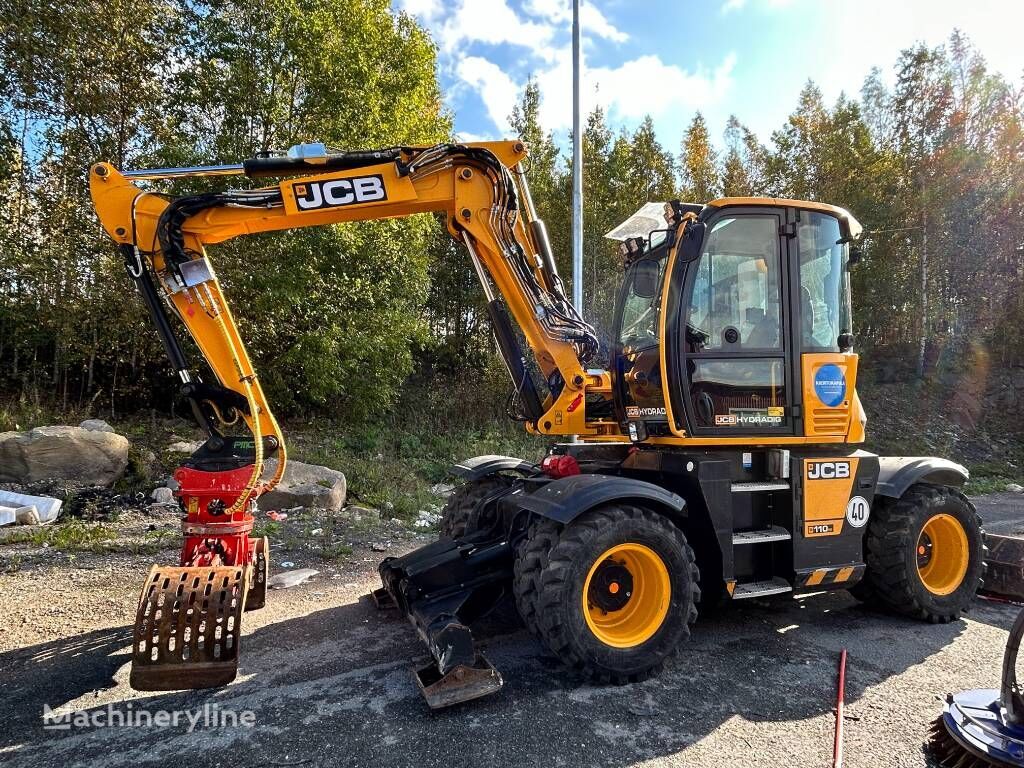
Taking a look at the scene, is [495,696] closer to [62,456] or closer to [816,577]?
[816,577]

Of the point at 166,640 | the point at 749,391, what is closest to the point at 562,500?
the point at 749,391

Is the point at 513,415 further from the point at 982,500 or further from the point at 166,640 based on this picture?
the point at 982,500

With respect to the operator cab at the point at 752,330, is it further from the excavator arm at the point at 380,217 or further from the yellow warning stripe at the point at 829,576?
the yellow warning stripe at the point at 829,576

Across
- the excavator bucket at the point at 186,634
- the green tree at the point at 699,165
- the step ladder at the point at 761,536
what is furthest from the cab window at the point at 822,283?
the green tree at the point at 699,165

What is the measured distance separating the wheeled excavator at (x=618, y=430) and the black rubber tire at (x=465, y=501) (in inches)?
1.2

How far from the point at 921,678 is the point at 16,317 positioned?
1355 centimetres

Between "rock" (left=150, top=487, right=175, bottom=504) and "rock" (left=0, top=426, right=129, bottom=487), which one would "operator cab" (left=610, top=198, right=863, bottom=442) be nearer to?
"rock" (left=150, top=487, right=175, bottom=504)

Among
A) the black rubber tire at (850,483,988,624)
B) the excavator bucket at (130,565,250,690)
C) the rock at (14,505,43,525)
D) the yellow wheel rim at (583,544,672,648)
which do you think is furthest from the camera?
the rock at (14,505,43,525)

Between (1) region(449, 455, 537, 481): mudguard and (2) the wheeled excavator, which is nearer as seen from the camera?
(2) the wheeled excavator

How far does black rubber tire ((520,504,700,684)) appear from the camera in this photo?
3293 millimetres

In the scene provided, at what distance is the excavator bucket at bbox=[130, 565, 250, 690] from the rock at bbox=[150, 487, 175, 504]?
17.2 ft

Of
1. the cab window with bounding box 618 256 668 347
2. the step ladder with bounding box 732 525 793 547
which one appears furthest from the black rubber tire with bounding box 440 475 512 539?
the step ladder with bounding box 732 525 793 547

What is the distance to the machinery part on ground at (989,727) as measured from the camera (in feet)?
7.35

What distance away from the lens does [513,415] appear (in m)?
5.21
